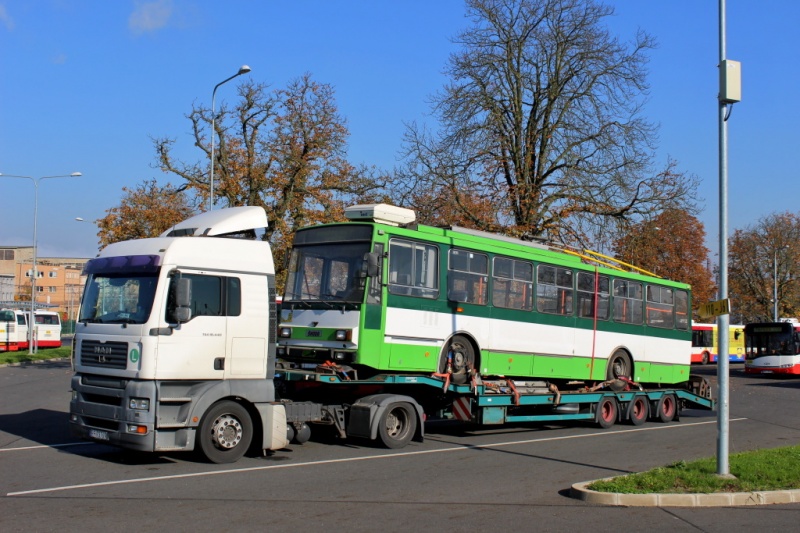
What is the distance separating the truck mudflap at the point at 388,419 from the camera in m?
13.4

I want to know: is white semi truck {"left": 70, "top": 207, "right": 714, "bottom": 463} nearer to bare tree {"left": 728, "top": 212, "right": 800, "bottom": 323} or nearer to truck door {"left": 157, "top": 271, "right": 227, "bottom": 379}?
truck door {"left": 157, "top": 271, "right": 227, "bottom": 379}

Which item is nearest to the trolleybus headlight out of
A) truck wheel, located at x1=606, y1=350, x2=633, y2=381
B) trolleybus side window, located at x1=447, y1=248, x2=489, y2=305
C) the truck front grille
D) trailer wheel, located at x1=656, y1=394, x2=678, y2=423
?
the truck front grille

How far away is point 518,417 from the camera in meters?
16.6

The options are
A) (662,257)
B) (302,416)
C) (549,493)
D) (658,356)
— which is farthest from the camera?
(662,257)

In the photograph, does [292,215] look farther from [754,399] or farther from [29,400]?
[754,399]

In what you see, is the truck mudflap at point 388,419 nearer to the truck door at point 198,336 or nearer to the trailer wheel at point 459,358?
the trailer wheel at point 459,358

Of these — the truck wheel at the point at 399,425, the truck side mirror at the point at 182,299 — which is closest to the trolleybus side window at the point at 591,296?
the truck wheel at the point at 399,425

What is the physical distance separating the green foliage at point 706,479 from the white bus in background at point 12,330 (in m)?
43.7

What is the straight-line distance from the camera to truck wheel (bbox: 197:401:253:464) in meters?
11.5

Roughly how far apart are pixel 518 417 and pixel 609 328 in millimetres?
4100

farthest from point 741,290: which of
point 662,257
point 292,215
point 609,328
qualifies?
point 609,328

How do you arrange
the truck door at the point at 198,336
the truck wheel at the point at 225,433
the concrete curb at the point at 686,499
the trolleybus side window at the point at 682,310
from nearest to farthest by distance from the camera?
the concrete curb at the point at 686,499
the truck door at the point at 198,336
the truck wheel at the point at 225,433
the trolleybus side window at the point at 682,310

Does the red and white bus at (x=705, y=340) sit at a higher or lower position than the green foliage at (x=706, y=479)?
higher

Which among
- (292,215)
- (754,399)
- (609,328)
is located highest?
(292,215)
